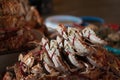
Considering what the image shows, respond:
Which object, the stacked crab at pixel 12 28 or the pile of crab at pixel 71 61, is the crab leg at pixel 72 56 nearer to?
the pile of crab at pixel 71 61

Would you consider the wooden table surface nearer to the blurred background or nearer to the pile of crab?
the blurred background

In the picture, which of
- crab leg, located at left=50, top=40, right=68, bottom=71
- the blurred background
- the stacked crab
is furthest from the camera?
the blurred background

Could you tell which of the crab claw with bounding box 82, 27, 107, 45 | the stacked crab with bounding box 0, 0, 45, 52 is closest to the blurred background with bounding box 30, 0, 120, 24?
the stacked crab with bounding box 0, 0, 45, 52

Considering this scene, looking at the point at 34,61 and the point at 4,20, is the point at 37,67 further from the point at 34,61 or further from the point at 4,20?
the point at 4,20

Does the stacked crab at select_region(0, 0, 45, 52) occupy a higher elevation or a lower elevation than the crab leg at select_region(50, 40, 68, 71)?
higher

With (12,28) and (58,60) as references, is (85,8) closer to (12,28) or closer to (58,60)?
(12,28)

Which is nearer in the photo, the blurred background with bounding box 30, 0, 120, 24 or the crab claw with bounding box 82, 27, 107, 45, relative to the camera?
the crab claw with bounding box 82, 27, 107, 45

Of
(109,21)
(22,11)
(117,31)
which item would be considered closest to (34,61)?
(22,11)
